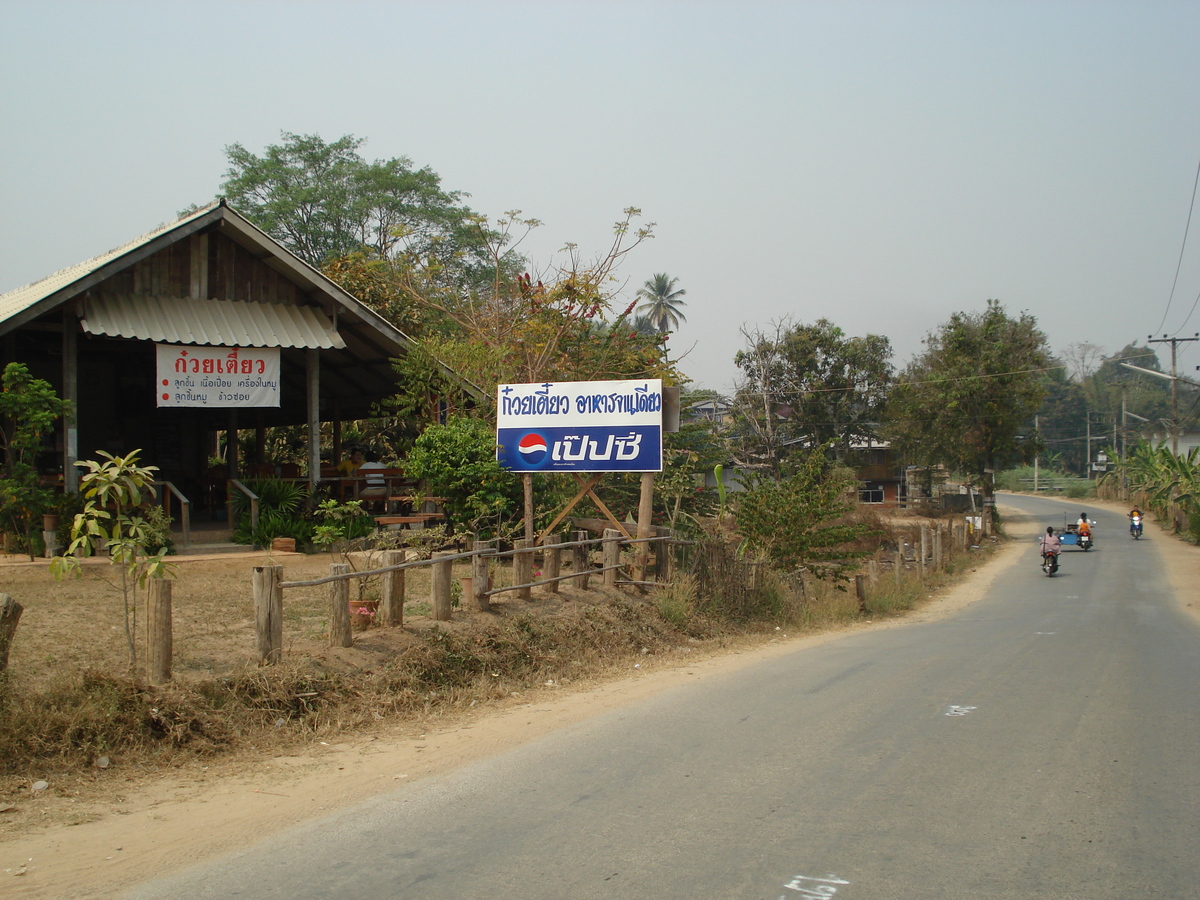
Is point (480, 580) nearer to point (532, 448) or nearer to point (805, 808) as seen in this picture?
point (532, 448)

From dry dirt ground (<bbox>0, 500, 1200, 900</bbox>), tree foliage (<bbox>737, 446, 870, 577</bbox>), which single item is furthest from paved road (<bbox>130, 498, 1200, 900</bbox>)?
tree foliage (<bbox>737, 446, 870, 577</bbox>)

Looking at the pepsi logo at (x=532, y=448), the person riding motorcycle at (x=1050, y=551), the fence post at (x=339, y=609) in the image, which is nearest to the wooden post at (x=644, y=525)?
the pepsi logo at (x=532, y=448)

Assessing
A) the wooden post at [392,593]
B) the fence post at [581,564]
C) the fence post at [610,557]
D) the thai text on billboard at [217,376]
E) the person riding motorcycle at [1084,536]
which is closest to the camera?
the wooden post at [392,593]

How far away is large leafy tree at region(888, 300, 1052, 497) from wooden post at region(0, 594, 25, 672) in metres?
43.0

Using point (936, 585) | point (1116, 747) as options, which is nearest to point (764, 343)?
point (936, 585)

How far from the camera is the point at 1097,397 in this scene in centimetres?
10044

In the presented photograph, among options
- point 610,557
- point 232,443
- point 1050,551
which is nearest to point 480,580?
point 610,557

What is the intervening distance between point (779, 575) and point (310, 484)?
323 inches

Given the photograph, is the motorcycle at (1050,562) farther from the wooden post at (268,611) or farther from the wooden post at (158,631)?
the wooden post at (158,631)

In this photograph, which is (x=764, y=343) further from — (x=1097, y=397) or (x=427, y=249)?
(x=1097, y=397)

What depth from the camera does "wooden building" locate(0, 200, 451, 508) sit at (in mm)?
14242

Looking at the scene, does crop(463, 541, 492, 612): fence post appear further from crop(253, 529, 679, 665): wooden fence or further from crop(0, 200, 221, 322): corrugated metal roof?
crop(0, 200, 221, 322): corrugated metal roof

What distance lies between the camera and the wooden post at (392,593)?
877cm

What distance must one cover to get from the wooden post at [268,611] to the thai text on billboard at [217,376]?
879 centimetres
